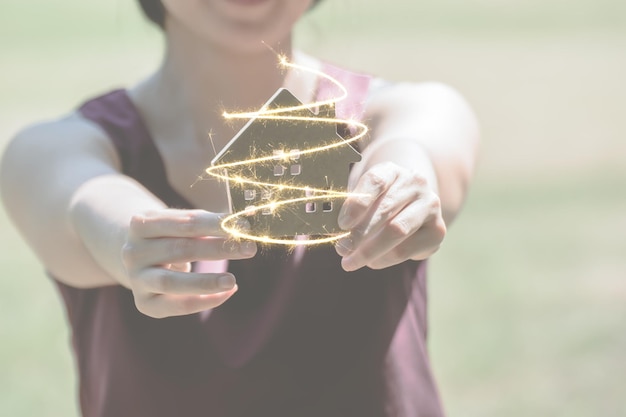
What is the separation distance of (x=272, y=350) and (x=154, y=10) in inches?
14.6

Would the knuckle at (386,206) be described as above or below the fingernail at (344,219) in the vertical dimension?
above

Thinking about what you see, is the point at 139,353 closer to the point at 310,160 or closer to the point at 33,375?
the point at 310,160

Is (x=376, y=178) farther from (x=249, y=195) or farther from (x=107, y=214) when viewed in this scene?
(x=107, y=214)

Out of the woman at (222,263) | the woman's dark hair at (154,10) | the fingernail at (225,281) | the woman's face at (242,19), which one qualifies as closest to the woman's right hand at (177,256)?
the fingernail at (225,281)

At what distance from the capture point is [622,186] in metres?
2.86

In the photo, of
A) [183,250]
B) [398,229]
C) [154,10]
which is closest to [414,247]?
[398,229]

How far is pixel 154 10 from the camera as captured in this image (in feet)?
3.22

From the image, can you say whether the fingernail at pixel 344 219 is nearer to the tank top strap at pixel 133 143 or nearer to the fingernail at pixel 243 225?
the fingernail at pixel 243 225

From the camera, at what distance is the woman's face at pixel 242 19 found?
0.79 meters

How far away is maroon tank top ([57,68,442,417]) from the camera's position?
840mm

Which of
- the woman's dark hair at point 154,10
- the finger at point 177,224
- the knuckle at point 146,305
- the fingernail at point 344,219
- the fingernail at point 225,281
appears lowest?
the knuckle at point 146,305

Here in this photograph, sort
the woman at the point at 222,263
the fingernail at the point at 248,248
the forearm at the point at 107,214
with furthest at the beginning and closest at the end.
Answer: the woman at the point at 222,263 → the forearm at the point at 107,214 → the fingernail at the point at 248,248

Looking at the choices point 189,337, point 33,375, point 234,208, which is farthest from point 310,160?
point 33,375

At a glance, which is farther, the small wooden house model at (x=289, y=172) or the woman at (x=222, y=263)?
the woman at (x=222, y=263)
